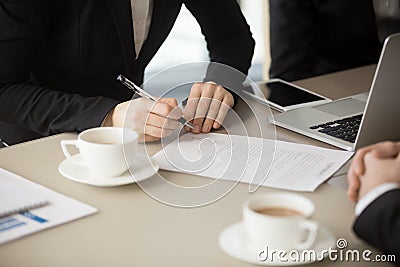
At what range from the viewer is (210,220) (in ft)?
3.53

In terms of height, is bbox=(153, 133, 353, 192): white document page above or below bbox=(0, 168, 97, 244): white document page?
below

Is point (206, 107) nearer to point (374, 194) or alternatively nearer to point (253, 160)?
point (253, 160)

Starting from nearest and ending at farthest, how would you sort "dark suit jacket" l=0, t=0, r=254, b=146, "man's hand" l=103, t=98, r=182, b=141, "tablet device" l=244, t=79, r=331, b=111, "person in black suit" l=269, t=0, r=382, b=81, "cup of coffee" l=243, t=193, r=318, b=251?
"cup of coffee" l=243, t=193, r=318, b=251
"man's hand" l=103, t=98, r=182, b=141
"dark suit jacket" l=0, t=0, r=254, b=146
"tablet device" l=244, t=79, r=331, b=111
"person in black suit" l=269, t=0, r=382, b=81

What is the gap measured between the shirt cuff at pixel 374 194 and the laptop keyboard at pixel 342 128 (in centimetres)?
39

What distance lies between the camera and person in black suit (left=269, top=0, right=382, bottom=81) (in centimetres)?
222

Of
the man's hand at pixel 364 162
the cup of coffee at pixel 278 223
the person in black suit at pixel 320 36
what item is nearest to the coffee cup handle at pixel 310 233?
the cup of coffee at pixel 278 223

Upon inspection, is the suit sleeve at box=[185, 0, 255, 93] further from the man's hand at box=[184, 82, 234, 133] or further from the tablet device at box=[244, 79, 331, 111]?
the man's hand at box=[184, 82, 234, 133]

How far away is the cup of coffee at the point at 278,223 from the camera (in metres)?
0.90

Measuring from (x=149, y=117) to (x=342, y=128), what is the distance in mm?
405

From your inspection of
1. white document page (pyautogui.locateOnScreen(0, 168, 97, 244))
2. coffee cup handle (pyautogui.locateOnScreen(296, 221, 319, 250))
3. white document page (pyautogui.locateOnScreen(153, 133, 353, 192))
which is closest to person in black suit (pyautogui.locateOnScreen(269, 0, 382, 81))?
white document page (pyautogui.locateOnScreen(153, 133, 353, 192))

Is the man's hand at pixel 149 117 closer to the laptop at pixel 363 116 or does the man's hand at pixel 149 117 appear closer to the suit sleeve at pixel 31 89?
the suit sleeve at pixel 31 89

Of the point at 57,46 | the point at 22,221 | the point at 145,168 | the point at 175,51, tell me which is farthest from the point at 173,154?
the point at 175,51

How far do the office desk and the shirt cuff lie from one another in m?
0.05

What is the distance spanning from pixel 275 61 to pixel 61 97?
98 centimetres
